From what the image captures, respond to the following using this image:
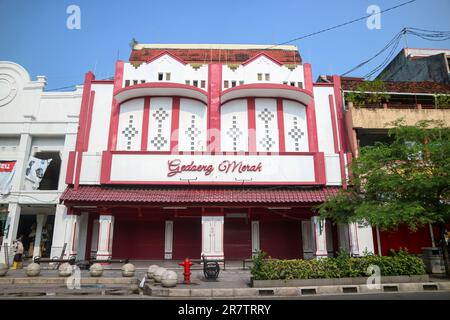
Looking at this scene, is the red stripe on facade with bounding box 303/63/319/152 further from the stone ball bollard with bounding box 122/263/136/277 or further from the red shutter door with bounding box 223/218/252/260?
the stone ball bollard with bounding box 122/263/136/277

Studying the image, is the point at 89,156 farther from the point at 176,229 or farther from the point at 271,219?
the point at 271,219

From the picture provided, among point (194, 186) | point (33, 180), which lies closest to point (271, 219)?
point (194, 186)

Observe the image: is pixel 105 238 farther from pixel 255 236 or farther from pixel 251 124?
pixel 251 124

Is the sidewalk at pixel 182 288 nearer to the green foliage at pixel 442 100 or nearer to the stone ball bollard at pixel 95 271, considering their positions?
the stone ball bollard at pixel 95 271

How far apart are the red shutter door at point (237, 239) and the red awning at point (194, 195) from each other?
3005 mm

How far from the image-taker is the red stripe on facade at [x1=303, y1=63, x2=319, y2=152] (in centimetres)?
2206

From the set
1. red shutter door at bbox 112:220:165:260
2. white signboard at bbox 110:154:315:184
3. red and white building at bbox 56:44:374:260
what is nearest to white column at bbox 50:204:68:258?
red and white building at bbox 56:44:374:260

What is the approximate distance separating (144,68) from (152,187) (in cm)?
836

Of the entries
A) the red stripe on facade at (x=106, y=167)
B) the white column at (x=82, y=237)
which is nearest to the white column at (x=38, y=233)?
the white column at (x=82, y=237)

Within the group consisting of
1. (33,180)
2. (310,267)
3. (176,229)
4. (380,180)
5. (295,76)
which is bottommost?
(310,267)

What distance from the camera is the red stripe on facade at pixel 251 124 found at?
71.7 ft

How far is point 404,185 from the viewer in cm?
1430

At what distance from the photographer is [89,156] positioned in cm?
2084
